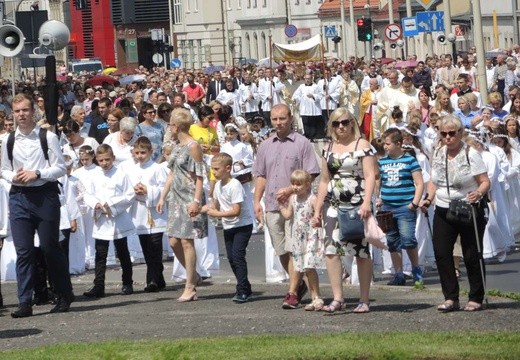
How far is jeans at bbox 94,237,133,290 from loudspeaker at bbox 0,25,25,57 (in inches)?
406

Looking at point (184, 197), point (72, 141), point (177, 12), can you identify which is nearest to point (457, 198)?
point (184, 197)

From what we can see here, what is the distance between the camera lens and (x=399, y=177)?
1634 centimetres

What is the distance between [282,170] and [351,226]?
1276mm

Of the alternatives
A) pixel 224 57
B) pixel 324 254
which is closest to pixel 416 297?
pixel 324 254

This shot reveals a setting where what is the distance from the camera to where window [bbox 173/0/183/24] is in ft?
445

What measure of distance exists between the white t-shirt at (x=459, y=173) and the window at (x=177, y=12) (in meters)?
122

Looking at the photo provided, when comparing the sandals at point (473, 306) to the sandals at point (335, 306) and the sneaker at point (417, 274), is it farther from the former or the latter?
the sneaker at point (417, 274)

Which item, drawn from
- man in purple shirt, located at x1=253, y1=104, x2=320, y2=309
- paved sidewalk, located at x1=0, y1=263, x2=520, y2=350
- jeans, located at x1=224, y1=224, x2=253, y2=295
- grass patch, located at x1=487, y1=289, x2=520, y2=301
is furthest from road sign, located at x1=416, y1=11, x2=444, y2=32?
man in purple shirt, located at x1=253, y1=104, x2=320, y2=309

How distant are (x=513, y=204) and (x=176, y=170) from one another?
20.9 feet

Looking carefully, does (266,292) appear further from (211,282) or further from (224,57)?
(224,57)

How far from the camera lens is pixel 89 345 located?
1272 cm

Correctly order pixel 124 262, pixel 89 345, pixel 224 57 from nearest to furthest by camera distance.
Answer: pixel 89 345, pixel 124 262, pixel 224 57

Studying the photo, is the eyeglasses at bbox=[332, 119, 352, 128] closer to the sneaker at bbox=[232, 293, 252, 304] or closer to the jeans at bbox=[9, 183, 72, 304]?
the sneaker at bbox=[232, 293, 252, 304]

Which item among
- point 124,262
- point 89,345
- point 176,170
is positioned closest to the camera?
point 89,345
